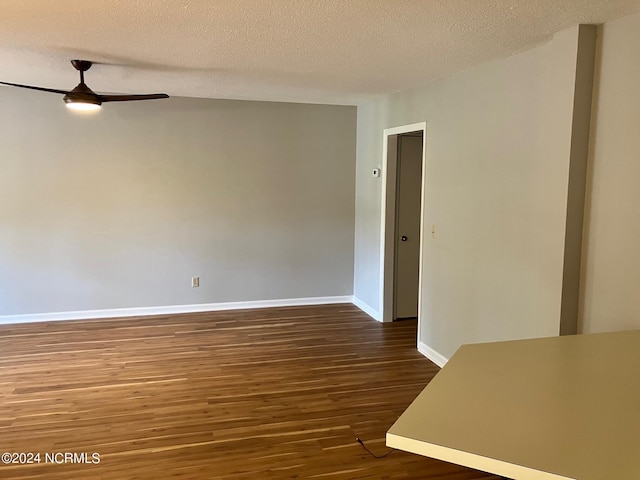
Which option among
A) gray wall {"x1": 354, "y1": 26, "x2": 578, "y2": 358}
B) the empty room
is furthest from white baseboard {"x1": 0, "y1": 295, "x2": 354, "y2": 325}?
gray wall {"x1": 354, "y1": 26, "x2": 578, "y2": 358}

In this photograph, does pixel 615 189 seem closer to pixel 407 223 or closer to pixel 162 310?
pixel 407 223

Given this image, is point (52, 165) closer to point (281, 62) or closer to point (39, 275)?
point (39, 275)

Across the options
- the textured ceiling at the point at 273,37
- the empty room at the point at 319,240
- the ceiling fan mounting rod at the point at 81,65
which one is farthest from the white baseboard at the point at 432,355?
the ceiling fan mounting rod at the point at 81,65

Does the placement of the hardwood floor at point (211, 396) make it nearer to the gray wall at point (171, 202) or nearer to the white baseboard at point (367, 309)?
Answer: the white baseboard at point (367, 309)

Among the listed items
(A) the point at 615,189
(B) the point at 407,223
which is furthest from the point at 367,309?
(A) the point at 615,189

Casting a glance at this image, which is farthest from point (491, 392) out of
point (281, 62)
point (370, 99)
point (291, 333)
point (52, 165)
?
point (52, 165)

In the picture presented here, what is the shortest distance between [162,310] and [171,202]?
4.16 ft

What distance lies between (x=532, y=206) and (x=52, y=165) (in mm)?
4753

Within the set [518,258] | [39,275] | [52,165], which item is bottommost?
[39,275]

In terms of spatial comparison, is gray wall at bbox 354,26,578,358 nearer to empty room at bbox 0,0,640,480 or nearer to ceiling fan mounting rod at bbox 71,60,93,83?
empty room at bbox 0,0,640,480

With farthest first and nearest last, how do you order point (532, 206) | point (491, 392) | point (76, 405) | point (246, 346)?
point (246, 346)
point (76, 405)
point (532, 206)
point (491, 392)

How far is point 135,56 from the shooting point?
11.4 feet

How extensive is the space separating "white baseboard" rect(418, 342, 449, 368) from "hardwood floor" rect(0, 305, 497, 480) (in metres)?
0.06

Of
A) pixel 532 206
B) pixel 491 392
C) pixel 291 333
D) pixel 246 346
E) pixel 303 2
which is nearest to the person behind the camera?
pixel 491 392
